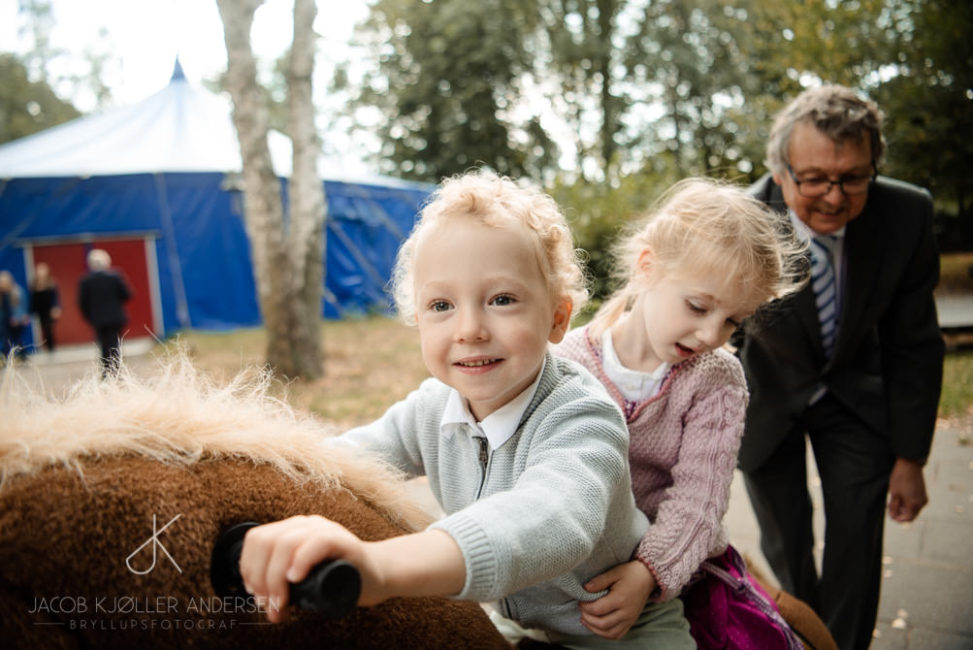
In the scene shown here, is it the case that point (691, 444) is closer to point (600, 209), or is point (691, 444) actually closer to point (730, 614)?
point (730, 614)

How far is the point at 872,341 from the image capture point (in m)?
3.04

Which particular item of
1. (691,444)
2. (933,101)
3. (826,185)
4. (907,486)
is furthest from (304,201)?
(933,101)

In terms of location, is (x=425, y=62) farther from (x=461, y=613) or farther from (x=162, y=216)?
(x=461, y=613)

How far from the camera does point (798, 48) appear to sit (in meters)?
11.7

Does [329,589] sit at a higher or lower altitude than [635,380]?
higher

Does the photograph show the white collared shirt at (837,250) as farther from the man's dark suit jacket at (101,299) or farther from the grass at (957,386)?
the man's dark suit jacket at (101,299)

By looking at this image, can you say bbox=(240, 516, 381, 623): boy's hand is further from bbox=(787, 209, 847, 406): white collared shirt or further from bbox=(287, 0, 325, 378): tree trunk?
bbox=(287, 0, 325, 378): tree trunk

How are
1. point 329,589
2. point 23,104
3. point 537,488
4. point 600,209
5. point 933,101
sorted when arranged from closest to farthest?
1. point 329,589
2. point 537,488
3. point 600,209
4. point 933,101
5. point 23,104

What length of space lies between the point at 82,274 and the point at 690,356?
1783 cm

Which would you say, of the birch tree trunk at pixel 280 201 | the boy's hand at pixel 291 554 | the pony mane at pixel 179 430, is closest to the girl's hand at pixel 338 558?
the boy's hand at pixel 291 554

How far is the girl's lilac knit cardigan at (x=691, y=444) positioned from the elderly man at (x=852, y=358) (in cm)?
113

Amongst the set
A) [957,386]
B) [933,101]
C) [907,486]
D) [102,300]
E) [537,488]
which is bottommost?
[957,386]

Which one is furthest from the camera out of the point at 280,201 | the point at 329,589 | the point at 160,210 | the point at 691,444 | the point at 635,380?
the point at 160,210

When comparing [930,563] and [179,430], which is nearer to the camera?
[179,430]
